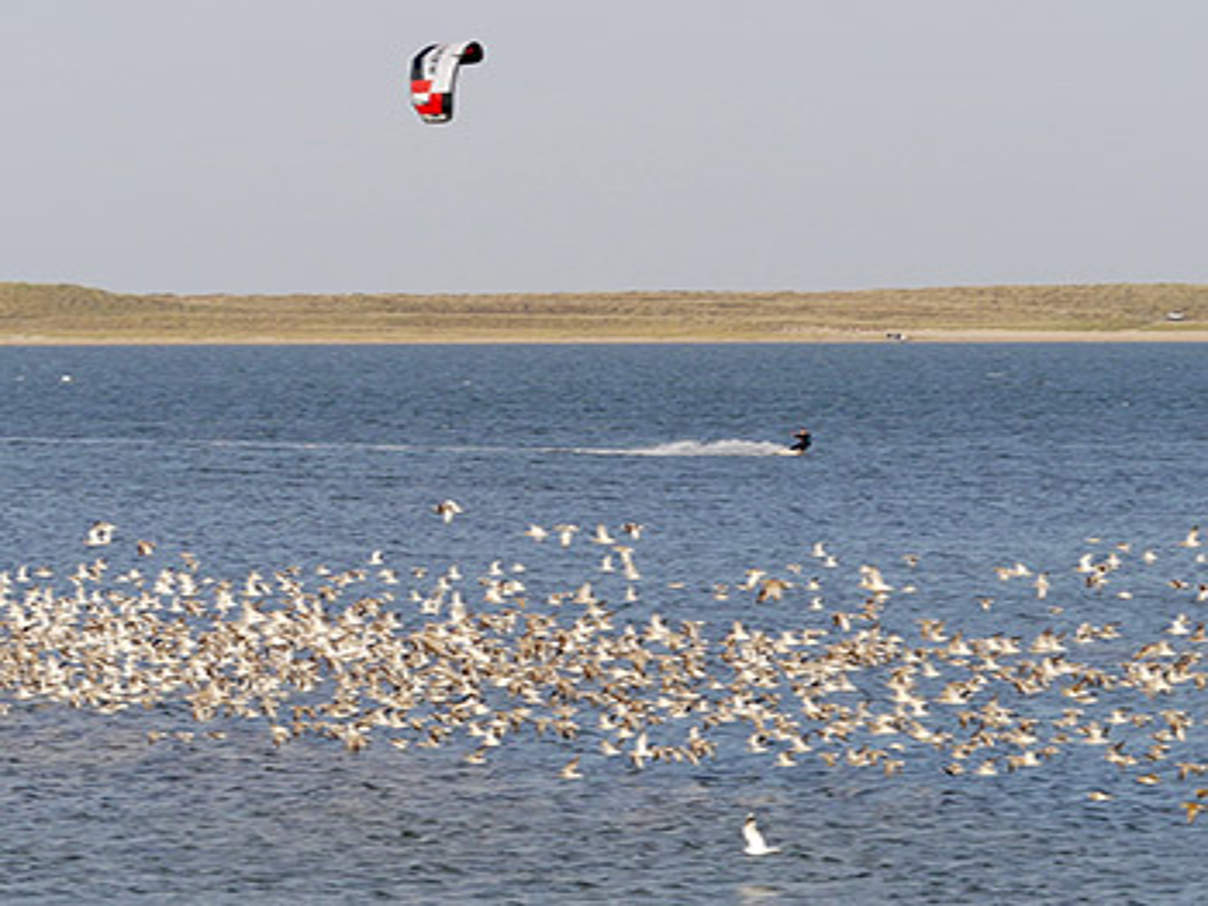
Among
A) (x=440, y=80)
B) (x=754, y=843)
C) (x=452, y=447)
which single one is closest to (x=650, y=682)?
(x=754, y=843)

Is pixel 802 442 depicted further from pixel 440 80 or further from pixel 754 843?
pixel 754 843

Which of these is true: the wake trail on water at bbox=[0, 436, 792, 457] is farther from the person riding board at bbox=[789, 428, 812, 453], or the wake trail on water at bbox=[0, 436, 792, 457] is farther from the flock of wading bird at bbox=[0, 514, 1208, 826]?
the flock of wading bird at bbox=[0, 514, 1208, 826]

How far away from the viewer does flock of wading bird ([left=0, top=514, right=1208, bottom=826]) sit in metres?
42.6

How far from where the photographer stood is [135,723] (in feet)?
148

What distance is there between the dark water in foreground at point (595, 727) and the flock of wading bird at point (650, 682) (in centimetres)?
41

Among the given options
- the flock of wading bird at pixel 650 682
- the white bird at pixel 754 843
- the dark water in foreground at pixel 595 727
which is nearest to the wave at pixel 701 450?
the dark water in foreground at pixel 595 727

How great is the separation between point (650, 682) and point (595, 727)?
254cm

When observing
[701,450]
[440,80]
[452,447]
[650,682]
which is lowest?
[452,447]

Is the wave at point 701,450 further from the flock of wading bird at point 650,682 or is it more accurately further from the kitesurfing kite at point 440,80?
the flock of wading bird at point 650,682

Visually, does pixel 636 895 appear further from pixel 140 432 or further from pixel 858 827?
pixel 140 432

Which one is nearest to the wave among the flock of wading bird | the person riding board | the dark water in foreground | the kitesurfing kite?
the dark water in foreground

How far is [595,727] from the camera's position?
44500 mm

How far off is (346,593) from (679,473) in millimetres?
48395

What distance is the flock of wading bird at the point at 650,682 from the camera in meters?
42.6
